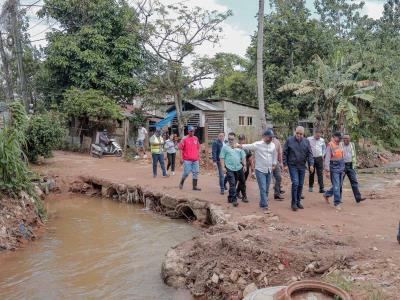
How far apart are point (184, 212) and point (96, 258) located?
3368 mm

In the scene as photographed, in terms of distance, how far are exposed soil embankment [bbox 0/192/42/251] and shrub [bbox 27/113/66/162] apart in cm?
712

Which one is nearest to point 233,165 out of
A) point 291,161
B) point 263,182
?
point 263,182

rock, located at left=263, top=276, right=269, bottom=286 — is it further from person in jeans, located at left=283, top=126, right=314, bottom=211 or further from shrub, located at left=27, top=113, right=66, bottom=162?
shrub, located at left=27, top=113, right=66, bottom=162

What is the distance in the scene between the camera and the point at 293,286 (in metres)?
4.52

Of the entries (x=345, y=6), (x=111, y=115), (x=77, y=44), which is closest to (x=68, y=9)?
(x=77, y=44)

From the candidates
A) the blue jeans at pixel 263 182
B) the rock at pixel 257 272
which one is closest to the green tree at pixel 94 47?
the blue jeans at pixel 263 182

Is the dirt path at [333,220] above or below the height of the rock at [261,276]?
above

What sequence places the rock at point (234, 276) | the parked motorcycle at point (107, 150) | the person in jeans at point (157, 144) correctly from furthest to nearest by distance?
the parked motorcycle at point (107, 150), the person in jeans at point (157, 144), the rock at point (234, 276)

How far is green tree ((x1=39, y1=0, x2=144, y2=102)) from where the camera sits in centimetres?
2328

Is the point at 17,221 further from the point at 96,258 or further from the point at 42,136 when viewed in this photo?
the point at 42,136

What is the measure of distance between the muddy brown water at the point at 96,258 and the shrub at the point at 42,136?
566 centimetres

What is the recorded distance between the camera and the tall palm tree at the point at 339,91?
18047mm

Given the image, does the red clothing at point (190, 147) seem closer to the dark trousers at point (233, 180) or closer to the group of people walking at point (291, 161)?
the group of people walking at point (291, 161)

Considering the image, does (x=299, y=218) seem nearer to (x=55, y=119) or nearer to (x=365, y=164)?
(x=55, y=119)
